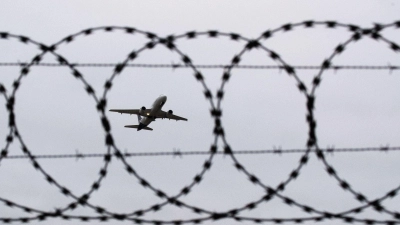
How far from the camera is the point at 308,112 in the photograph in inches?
672

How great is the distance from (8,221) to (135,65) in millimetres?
4073

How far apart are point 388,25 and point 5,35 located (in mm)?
7730

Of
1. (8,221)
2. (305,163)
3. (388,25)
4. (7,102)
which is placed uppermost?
(388,25)

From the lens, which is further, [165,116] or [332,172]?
[165,116]

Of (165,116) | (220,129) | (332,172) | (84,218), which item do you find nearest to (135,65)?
(220,129)

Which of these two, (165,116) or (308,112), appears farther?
(165,116)

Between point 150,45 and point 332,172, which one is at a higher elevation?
point 150,45

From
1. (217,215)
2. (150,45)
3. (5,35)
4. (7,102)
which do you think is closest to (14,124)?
Result: (7,102)

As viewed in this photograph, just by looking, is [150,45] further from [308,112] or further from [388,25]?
[388,25]

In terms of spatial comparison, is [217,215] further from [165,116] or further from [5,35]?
[165,116]

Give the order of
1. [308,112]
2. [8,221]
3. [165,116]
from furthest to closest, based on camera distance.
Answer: [165,116]
[308,112]
[8,221]

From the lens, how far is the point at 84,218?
16234mm

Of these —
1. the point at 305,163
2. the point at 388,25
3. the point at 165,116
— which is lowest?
the point at 305,163

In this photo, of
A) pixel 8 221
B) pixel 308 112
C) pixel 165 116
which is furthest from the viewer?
pixel 165 116
